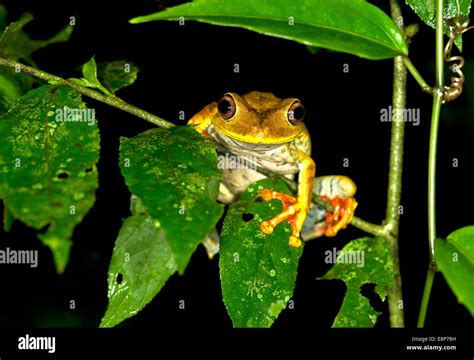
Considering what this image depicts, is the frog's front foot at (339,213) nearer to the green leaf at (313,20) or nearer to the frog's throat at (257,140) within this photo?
the frog's throat at (257,140)

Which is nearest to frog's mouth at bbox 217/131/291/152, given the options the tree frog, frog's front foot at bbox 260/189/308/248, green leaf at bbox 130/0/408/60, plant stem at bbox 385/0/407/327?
the tree frog

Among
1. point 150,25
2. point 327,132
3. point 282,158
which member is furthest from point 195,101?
point 282,158

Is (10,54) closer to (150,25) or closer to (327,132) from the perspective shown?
(150,25)

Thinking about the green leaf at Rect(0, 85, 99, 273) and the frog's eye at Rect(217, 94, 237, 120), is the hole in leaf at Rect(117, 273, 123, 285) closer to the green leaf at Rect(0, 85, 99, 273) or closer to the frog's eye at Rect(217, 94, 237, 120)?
the green leaf at Rect(0, 85, 99, 273)

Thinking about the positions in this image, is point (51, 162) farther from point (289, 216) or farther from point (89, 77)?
point (289, 216)

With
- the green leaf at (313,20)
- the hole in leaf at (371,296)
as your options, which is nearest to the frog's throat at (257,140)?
the hole in leaf at (371,296)

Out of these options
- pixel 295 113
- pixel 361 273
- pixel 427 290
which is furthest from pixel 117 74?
pixel 427 290
